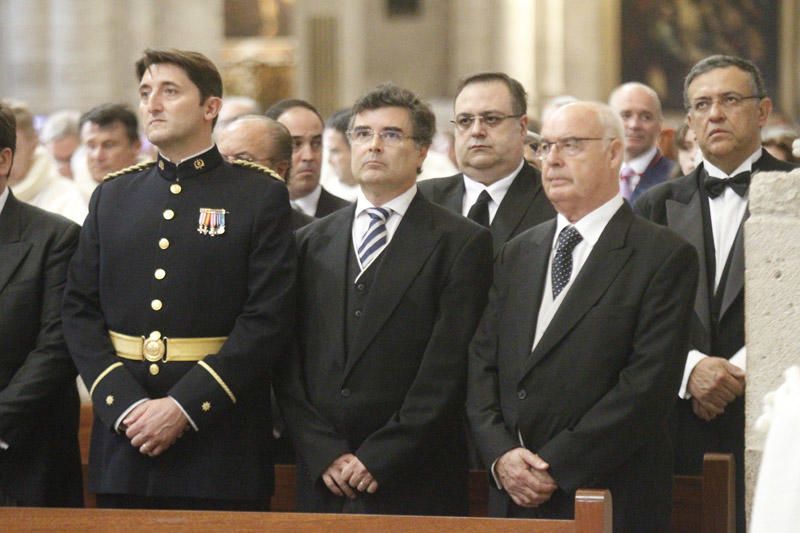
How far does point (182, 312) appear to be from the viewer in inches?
166

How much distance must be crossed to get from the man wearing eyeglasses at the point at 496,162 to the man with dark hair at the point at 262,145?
609 millimetres

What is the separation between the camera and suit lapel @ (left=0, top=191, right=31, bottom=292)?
4398 mm

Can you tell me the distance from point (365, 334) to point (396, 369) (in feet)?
0.44

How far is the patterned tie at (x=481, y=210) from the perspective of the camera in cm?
502

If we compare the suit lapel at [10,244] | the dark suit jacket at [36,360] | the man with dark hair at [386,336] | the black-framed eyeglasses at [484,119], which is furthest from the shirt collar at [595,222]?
the suit lapel at [10,244]

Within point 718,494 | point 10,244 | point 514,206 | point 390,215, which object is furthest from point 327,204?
point 718,494

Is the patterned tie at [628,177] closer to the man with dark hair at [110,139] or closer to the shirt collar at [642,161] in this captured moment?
the shirt collar at [642,161]

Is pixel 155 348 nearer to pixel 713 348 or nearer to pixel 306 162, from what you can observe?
pixel 713 348

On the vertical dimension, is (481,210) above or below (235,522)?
above

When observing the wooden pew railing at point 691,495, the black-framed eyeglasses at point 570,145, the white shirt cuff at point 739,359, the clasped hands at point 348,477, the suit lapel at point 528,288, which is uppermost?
the black-framed eyeglasses at point 570,145

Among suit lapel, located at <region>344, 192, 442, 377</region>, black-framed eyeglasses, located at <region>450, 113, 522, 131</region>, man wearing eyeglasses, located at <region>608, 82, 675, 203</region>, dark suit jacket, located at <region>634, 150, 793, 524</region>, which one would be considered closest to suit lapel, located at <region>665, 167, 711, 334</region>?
dark suit jacket, located at <region>634, 150, 793, 524</region>

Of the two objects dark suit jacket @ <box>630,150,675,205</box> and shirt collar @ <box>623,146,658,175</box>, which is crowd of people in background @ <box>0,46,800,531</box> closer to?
dark suit jacket @ <box>630,150,675,205</box>

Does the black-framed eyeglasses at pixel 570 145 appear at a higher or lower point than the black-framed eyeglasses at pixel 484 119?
lower

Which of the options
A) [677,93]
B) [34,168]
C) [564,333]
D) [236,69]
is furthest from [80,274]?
[677,93]
